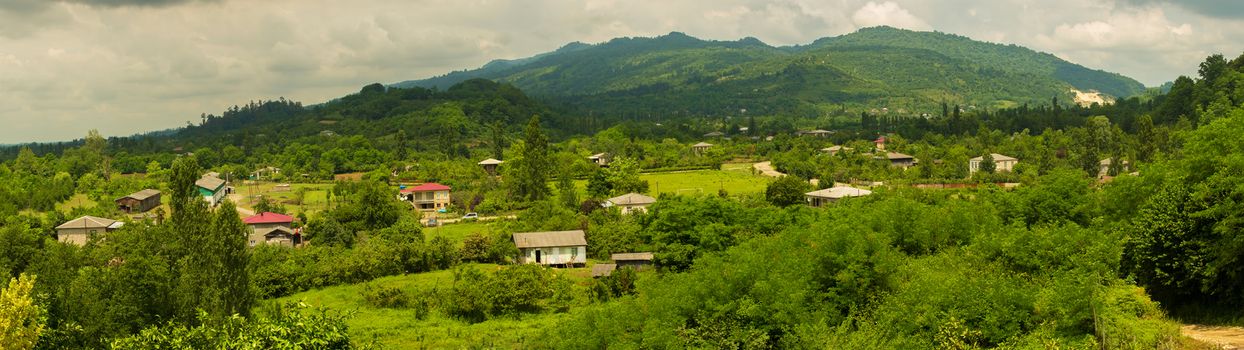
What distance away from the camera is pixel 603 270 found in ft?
105

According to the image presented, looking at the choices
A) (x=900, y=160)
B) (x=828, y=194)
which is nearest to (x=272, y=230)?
(x=828, y=194)

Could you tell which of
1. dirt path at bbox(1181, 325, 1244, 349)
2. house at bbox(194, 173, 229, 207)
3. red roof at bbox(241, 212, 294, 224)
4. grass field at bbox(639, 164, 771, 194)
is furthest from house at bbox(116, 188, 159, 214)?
dirt path at bbox(1181, 325, 1244, 349)

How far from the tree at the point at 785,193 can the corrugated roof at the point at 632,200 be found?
6.13 m

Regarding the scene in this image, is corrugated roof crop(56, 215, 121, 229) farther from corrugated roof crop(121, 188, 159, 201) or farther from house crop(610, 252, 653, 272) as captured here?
house crop(610, 252, 653, 272)

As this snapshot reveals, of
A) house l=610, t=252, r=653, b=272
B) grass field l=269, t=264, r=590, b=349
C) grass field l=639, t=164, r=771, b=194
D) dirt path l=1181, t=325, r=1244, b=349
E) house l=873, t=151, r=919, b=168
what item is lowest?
grass field l=269, t=264, r=590, b=349

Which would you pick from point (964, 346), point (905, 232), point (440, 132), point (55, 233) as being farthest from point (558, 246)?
point (440, 132)

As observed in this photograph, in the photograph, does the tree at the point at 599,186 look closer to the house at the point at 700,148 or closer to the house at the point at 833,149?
the house at the point at 833,149

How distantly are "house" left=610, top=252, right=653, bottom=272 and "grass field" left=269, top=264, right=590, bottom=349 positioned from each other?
6142 millimetres

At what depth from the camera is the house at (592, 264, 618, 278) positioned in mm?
31438

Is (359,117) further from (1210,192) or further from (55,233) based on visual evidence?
(1210,192)

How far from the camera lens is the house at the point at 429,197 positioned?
5450cm

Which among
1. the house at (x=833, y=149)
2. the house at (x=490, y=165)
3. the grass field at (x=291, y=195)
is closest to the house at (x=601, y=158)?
the house at (x=490, y=165)

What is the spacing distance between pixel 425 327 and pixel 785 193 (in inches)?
944

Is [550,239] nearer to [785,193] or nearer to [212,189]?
[785,193]
